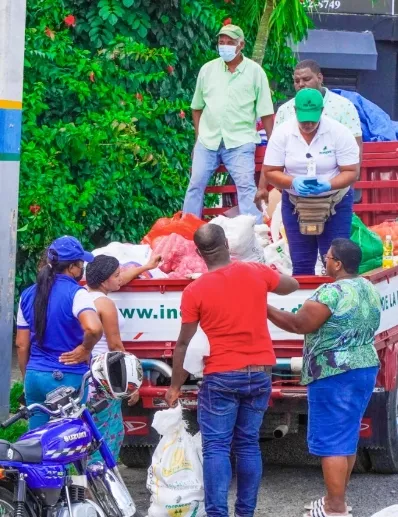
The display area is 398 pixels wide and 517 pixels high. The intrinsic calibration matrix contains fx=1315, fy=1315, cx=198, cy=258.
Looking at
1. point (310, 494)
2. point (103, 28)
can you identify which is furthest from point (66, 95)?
point (310, 494)

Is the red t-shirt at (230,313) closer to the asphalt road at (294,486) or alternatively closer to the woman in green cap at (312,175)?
the asphalt road at (294,486)

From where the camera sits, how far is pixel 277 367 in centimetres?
782

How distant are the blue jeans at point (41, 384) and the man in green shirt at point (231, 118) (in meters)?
3.22

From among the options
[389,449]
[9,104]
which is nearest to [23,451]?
[389,449]

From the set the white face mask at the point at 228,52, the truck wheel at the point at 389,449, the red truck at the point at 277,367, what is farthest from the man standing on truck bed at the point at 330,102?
the truck wheel at the point at 389,449

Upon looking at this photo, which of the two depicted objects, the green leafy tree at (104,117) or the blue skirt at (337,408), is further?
the green leafy tree at (104,117)

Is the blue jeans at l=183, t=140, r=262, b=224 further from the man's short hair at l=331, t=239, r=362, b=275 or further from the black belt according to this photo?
the black belt

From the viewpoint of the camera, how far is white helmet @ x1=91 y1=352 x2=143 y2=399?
261 inches

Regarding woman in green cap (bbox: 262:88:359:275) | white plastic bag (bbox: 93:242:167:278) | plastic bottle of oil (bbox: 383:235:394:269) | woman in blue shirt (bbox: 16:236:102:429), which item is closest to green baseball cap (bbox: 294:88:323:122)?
woman in green cap (bbox: 262:88:359:275)

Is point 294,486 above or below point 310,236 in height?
below

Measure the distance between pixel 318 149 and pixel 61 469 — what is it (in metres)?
3.11

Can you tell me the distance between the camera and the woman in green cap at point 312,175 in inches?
328

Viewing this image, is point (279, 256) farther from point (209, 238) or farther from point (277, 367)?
point (209, 238)

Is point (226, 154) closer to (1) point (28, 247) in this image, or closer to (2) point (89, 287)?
(1) point (28, 247)
